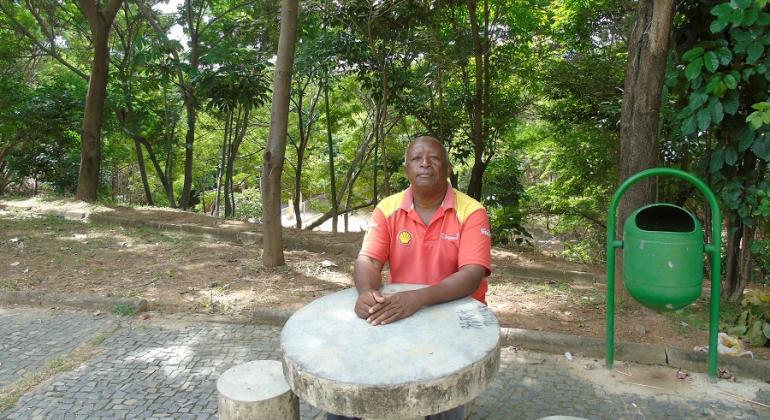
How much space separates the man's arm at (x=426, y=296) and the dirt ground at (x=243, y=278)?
1.99 meters

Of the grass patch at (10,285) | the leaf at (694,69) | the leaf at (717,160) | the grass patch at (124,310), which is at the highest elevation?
the leaf at (694,69)

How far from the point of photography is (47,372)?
3723 mm

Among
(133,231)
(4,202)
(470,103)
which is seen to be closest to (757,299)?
(470,103)

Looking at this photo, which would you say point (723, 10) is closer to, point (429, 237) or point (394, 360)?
point (429, 237)

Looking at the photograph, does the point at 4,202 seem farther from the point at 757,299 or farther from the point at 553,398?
the point at 757,299

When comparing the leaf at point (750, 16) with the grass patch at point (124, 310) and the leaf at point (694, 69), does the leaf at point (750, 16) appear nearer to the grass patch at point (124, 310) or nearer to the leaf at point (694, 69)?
the leaf at point (694, 69)

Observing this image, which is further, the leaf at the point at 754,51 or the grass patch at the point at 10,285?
the grass patch at the point at 10,285

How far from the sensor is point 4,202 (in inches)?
443

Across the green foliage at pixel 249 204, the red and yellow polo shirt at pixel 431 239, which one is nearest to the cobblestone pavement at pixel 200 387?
the red and yellow polo shirt at pixel 431 239

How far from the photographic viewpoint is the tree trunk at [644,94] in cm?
415

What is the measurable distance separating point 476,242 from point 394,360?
0.87 meters

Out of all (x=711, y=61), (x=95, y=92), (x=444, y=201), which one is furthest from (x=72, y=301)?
(x=95, y=92)

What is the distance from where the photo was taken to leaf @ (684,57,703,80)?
3865 millimetres

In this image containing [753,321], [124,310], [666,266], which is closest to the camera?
[666,266]
